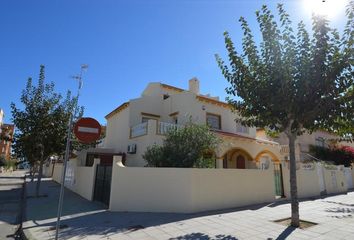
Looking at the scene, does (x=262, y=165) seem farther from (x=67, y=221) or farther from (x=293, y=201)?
(x=67, y=221)

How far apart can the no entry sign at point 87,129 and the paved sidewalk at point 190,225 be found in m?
2.66

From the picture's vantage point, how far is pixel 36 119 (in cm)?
1477

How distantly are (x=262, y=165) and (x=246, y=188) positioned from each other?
11306 millimetres

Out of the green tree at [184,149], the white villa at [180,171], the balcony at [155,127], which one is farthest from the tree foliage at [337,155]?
the green tree at [184,149]

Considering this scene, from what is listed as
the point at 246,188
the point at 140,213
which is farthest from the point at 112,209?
the point at 246,188

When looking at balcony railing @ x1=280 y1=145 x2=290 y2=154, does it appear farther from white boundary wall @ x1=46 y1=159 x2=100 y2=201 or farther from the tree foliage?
white boundary wall @ x1=46 y1=159 x2=100 y2=201

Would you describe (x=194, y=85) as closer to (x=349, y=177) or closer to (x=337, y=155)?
(x=349, y=177)

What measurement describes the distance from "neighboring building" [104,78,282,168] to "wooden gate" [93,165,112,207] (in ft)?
13.9

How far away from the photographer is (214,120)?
67.6ft

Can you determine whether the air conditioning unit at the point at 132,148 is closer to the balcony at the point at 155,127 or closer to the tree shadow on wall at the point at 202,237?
the balcony at the point at 155,127

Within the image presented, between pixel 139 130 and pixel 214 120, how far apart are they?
252 inches

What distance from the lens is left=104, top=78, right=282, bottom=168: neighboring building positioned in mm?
18422

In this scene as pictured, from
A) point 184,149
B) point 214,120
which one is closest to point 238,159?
point 214,120

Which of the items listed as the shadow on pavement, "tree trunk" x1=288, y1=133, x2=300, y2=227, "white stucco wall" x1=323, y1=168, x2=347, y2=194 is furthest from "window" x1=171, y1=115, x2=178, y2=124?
the shadow on pavement
